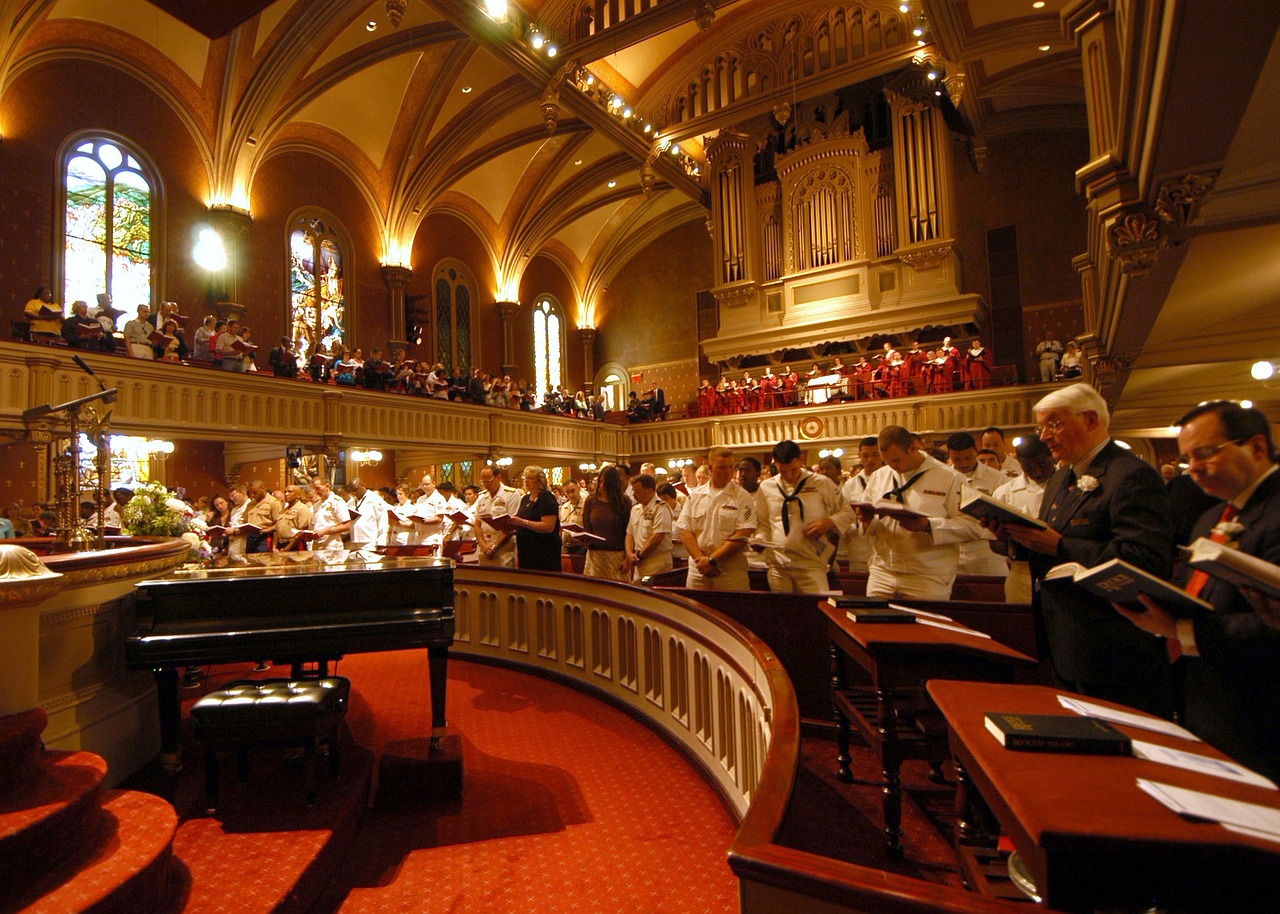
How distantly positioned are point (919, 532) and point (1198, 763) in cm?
282

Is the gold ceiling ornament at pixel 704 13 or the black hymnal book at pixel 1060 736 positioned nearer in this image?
the black hymnal book at pixel 1060 736

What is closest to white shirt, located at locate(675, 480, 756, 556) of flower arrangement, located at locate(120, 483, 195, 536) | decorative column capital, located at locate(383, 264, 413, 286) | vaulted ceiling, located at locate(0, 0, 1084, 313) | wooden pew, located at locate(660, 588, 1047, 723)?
wooden pew, located at locate(660, 588, 1047, 723)

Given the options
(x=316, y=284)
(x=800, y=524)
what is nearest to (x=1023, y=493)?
(x=800, y=524)

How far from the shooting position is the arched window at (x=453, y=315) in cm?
2002

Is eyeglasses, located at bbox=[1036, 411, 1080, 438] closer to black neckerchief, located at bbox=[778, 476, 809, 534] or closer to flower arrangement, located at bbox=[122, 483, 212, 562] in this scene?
black neckerchief, located at bbox=[778, 476, 809, 534]

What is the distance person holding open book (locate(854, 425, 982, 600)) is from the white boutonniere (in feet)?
6.78

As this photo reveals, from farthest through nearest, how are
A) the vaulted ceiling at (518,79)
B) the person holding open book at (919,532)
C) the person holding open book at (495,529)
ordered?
the vaulted ceiling at (518,79), the person holding open book at (495,529), the person holding open book at (919,532)

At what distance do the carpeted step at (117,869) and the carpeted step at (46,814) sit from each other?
4cm

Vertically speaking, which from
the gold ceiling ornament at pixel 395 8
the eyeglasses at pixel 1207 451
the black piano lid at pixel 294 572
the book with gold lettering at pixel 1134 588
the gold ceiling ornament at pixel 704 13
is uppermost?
the gold ceiling ornament at pixel 704 13

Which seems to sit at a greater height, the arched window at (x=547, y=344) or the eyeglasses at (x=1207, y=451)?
the arched window at (x=547, y=344)

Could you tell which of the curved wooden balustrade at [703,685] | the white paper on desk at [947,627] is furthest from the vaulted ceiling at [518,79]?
the white paper on desk at [947,627]

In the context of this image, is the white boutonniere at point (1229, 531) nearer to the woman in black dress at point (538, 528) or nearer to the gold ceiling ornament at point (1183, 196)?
the gold ceiling ornament at point (1183, 196)

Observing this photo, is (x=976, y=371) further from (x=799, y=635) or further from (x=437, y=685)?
Answer: (x=437, y=685)

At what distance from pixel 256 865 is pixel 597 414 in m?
17.9
